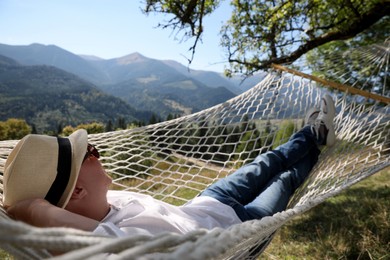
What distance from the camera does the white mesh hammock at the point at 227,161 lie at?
1.12 feet

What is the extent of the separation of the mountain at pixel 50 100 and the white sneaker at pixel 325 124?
264 ft

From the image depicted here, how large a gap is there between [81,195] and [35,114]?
9541cm

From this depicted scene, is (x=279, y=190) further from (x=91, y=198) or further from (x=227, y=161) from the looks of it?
(x=91, y=198)

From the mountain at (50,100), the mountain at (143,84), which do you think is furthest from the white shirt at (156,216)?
the mountain at (143,84)

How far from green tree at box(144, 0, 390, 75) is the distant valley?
40914 mm

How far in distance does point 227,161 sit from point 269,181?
1.03 ft

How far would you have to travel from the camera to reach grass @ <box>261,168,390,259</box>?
4.59 ft

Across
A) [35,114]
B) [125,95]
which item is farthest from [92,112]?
[125,95]

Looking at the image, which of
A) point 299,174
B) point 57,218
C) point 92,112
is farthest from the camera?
point 92,112

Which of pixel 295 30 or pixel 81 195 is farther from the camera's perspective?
pixel 295 30

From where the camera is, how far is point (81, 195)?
0.84 metres

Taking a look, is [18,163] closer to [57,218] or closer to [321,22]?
[57,218]

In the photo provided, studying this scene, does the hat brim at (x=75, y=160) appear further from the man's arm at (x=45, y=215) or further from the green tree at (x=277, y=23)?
the green tree at (x=277, y=23)

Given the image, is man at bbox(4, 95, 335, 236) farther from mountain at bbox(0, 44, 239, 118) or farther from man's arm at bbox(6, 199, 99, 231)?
mountain at bbox(0, 44, 239, 118)
